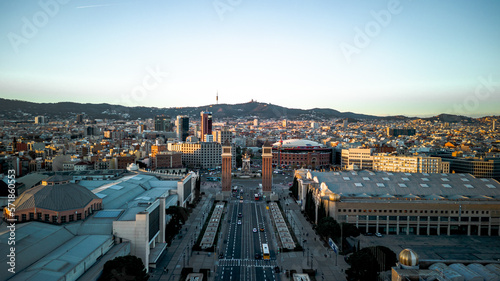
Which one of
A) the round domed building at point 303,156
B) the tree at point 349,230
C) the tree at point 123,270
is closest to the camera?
the tree at point 123,270

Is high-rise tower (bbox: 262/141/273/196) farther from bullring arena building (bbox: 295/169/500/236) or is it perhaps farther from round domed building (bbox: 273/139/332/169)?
round domed building (bbox: 273/139/332/169)

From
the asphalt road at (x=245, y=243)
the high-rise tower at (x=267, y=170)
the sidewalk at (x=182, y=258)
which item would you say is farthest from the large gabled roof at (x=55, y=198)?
the high-rise tower at (x=267, y=170)

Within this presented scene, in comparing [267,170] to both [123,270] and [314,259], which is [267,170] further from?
[123,270]

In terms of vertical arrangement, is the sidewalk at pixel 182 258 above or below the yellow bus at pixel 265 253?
below

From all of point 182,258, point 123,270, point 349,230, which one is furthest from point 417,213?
point 123,270

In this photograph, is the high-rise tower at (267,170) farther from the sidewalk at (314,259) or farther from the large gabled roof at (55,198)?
the large gabled roof at (55,198)

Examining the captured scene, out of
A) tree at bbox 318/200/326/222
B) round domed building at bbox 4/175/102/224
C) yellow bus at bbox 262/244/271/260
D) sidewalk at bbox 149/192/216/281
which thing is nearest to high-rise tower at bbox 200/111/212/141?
sidewalk at bbox 149/192/216/281
